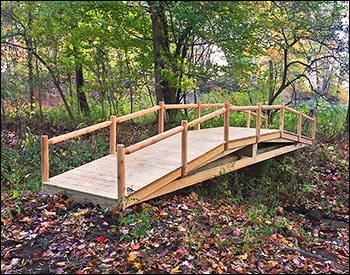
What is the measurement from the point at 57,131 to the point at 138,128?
6.90ft

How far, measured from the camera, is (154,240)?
420cm

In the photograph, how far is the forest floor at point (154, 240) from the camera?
3.69m

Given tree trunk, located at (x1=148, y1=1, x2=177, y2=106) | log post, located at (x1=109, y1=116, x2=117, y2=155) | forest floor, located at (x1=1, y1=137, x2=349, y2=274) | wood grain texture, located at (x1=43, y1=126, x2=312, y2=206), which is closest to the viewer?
forest floor, located at (x1=1, y1=137, x2=349, y2=274)

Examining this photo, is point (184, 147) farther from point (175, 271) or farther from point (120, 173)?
point (175, 271)

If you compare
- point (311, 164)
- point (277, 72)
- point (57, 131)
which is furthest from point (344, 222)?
point (57, 131)

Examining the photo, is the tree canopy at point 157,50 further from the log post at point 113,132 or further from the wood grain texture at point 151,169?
the wood grain texture at point 151,169

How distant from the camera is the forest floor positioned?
12.1ft

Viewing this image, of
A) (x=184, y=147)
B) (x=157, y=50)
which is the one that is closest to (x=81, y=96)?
(x=157, y=50)

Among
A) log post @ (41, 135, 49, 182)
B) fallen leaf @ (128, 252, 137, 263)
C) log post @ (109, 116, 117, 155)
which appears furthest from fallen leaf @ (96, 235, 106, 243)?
log post @ (109, 116, 117, 155)

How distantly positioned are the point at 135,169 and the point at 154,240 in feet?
5.77

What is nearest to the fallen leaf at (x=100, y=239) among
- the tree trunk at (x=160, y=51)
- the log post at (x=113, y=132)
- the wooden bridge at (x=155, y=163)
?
the wooden bridge at (x=155, y=163)

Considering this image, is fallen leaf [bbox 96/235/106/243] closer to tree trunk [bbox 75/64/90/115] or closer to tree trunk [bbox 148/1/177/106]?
tree trunk [bbox 148/1/177/106]

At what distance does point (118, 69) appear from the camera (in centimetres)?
1005

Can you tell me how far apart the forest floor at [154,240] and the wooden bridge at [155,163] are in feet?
0.65
